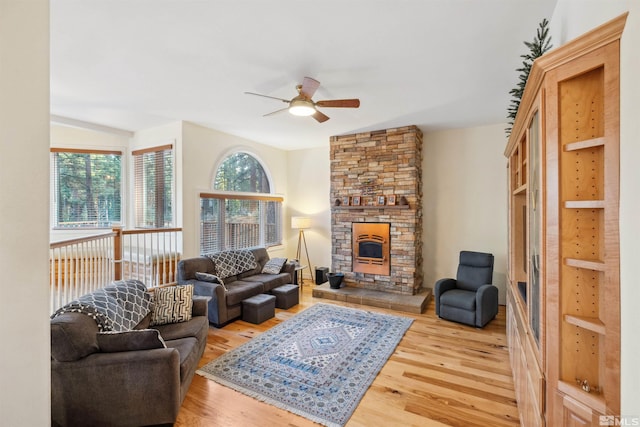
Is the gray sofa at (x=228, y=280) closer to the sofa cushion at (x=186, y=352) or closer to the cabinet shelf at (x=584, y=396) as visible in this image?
the sofa cushion at (x=186, y=352)

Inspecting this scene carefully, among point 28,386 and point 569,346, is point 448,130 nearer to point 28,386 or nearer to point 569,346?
point 569,346

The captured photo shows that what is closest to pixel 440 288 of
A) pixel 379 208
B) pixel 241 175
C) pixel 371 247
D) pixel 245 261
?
pixel 371 247

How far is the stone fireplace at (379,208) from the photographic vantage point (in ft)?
16.3

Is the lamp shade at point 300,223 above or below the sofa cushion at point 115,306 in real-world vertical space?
above

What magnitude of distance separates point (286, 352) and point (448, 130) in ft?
14.7

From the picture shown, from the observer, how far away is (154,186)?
16.9ft

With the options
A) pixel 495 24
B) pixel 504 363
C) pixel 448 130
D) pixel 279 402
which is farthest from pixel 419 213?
pixel 279 402

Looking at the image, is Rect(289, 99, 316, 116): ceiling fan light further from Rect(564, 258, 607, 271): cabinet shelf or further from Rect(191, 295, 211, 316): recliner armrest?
Rect(564, 258, 607, 271): cabinet shelf

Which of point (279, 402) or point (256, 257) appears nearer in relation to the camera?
point (279, 402)

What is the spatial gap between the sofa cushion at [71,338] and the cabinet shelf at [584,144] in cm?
288

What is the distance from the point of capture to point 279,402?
92.5 inches

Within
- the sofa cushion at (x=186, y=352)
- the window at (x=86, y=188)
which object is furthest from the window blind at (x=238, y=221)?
the sofa cushion at (x=186, y=352)

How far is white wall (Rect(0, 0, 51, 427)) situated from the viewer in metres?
0.85

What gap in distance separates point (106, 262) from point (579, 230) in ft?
14.7
